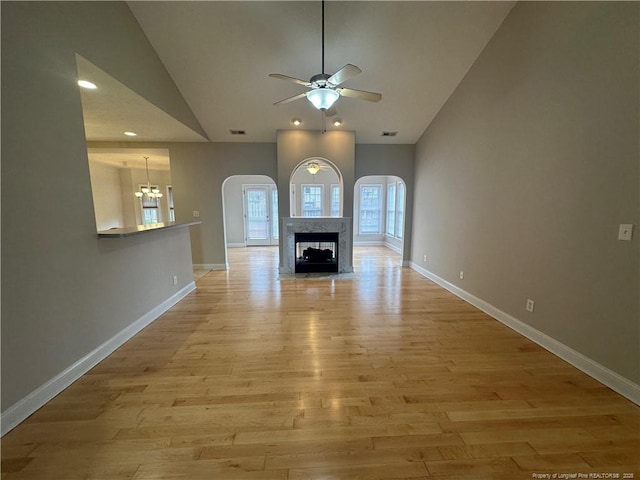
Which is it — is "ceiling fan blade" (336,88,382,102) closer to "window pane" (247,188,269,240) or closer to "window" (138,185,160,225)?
"window pane" (247,188,269,240)

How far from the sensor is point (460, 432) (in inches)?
61.2

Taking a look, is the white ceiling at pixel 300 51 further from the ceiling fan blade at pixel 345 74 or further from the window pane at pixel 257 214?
the window pane at pixel 257 214

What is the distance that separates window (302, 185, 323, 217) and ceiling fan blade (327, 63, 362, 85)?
6131 mm

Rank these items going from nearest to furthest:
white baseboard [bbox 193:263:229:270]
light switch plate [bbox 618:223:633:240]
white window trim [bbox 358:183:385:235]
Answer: light switch plate [bbox 618:223:633:240] < white baseboard [bbox 193:263:229:270] < white window trim [bbox 358:183:385:235]

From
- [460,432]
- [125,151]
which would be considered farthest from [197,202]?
[460,432]

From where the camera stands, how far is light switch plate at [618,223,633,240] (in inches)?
71.5

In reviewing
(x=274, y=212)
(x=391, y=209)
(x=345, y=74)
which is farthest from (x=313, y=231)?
(x=391, y=209)

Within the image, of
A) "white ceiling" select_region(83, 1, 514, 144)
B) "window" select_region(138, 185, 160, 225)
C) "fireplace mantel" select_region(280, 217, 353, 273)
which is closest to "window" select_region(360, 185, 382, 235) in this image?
"fireplace mantel" select_region(280, 217, 353, 273)

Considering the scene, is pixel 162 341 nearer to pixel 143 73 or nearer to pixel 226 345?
pixel 226 345

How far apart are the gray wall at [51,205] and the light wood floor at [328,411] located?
1.26 feet

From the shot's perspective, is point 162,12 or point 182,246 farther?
point 182,246

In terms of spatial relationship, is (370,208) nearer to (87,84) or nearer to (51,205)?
(87,84)

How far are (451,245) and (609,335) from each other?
2228 millimetres

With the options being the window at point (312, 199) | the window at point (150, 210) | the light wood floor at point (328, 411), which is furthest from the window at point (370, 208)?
the window at point (150, 210)
